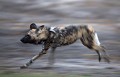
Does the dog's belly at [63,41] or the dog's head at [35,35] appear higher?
the dog's head at [35,35]

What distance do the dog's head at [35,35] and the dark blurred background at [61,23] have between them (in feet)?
2.47

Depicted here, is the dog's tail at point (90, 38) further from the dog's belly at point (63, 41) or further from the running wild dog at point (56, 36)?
the dog's belly at point (63, 41)

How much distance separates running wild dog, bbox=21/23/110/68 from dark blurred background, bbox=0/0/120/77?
1.70 feet

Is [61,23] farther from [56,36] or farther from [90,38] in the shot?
[56,36]

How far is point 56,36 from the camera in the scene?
473 inches

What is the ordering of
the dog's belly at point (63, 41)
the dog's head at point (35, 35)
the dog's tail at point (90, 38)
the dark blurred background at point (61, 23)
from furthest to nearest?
the dark blurred background at point (61, 23)
the dog's tail at point (90, 38)
the dog's belly at point (63, 41)
the dog's head at point (35, 35)

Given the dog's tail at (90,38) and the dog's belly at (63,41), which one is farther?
the dog's tail at (90,38)

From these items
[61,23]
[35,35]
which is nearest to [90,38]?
[35,35]

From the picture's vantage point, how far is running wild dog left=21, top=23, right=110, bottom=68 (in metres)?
11.8

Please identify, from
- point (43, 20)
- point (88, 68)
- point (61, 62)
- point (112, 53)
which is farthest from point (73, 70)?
point (43, 20)

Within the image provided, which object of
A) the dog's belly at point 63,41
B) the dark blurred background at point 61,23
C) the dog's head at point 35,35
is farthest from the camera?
the dark blurred background at point 61,23

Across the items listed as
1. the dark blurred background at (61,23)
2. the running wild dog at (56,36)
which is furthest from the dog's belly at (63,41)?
the dark blurred background at (61,23)

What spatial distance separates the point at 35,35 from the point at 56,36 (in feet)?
1.72

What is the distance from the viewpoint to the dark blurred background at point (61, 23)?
13.3 metres
